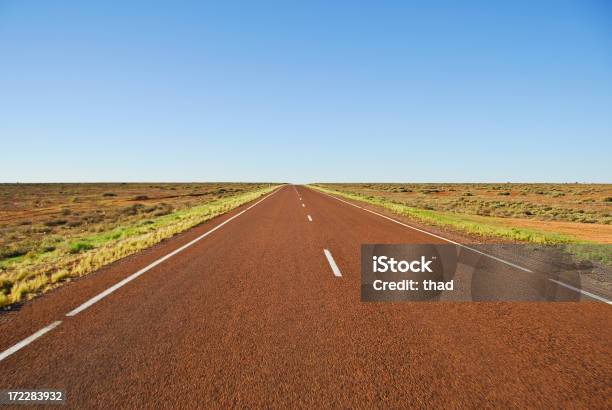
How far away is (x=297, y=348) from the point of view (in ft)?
13.0

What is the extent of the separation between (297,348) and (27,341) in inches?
118

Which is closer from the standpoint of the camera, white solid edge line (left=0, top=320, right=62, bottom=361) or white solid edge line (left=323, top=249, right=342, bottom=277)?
white solid edge line (left=0, top=320, right=62, bottom=361)

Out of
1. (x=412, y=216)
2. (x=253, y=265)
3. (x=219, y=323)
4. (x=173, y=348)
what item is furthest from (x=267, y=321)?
(x=412, y=216)

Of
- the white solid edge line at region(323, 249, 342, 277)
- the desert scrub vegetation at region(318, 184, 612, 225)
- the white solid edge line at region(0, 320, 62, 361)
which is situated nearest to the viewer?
the white solid edge line at region(0, 320, 62, 361)

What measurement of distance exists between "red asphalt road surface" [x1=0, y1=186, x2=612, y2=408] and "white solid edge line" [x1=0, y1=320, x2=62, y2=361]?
84mm

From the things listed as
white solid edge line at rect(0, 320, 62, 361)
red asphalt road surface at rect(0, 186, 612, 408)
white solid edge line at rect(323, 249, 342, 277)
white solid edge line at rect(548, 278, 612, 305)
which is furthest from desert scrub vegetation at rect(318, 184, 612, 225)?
white solid edge line at rect(0, 320, 62, 361)

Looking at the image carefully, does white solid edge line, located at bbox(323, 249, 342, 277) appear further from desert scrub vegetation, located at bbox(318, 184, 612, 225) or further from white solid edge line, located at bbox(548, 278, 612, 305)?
desert scrub vegetation, located at bbox(318, 184, 612, 225)

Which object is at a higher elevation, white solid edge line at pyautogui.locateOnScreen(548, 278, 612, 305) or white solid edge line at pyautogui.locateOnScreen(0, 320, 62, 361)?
white solid edge line at pyautogui.locateOnScreen(548, 278, 612, 305)

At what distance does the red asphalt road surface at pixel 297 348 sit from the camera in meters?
3.11

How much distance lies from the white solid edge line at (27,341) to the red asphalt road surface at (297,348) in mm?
84

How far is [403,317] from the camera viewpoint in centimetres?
499

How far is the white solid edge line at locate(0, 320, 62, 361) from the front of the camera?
3.88 metres

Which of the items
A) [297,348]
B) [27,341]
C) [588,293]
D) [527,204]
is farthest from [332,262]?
[527,204]

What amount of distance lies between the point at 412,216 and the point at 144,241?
13920mm
